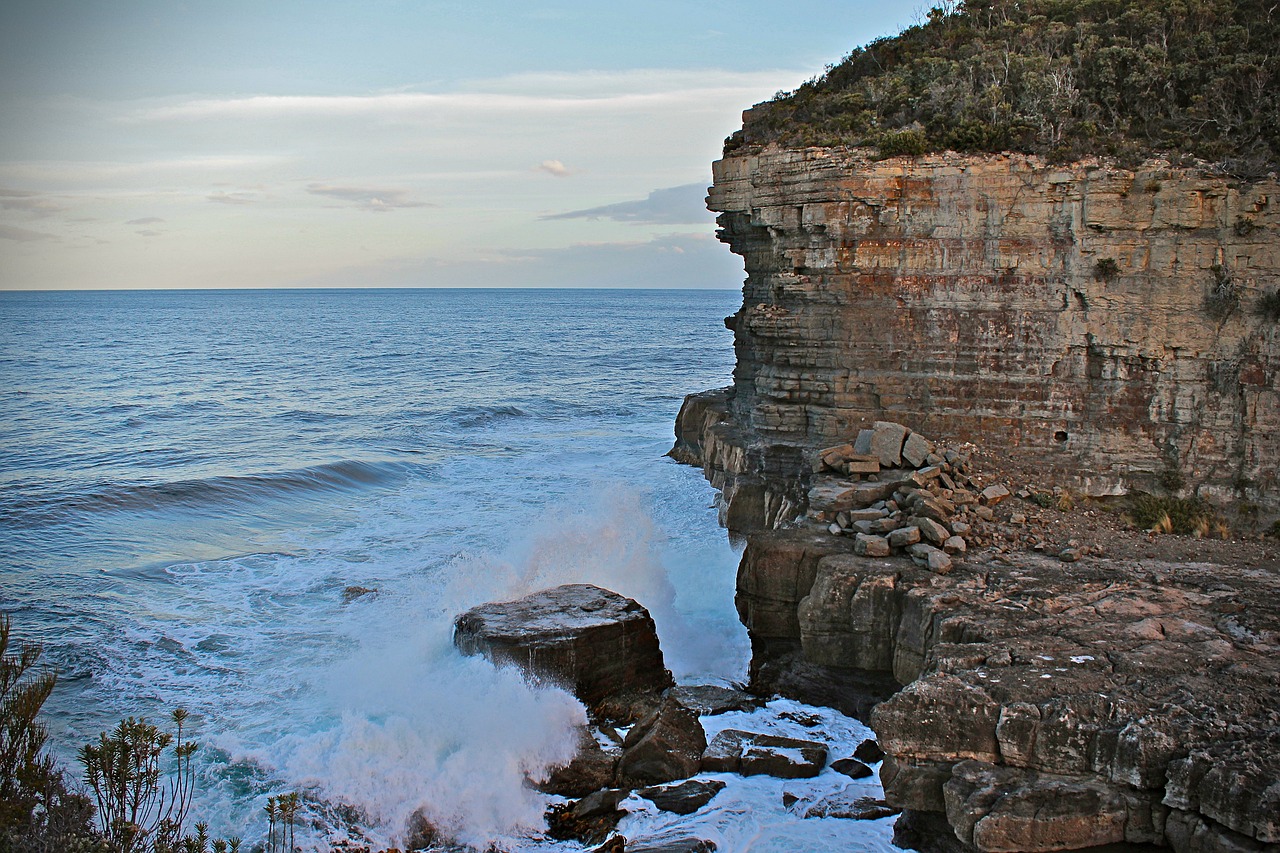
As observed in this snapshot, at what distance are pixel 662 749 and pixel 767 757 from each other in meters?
1.26

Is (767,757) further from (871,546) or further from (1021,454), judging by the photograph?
(1021,454)

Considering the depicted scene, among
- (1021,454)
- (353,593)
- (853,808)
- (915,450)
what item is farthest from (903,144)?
(353,593)

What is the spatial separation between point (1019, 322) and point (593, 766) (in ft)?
32.3

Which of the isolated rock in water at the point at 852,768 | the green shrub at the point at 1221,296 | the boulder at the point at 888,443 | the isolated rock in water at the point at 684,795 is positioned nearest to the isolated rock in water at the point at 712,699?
the isolated rock in water at the point at 684,795

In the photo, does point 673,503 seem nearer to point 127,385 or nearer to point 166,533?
point 166,533

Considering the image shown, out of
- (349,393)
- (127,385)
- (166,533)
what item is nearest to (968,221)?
(166,533)

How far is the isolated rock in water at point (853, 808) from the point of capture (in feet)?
34.2

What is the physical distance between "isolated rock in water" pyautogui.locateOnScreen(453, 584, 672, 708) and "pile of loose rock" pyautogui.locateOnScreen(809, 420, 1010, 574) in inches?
127

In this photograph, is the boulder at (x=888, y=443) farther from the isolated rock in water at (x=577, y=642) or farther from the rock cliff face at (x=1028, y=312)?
the isolated rock in water at (x=577, y=642)

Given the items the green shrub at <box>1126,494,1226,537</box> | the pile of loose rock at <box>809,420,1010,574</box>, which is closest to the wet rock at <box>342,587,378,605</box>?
the pile of loose rock at <box>809,420,1010,574</box>

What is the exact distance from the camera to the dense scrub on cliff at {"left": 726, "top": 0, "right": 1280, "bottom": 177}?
51.1 ft

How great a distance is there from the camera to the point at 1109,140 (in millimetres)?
15602

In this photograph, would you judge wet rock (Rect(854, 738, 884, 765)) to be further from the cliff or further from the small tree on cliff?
the small tree on cliff

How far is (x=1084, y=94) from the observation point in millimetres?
17047
